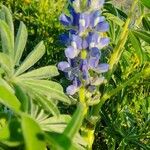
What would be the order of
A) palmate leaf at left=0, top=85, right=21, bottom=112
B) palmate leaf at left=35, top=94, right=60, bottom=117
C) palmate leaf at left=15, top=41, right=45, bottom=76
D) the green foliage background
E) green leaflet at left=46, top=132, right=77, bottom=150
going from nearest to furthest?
1. green leaflet at left=46, top=132, right=77, bottom=150
2. palmate leaf at left=0, top=85, right=21, bottom=112
3. palmate leaf at left=35, top=94, right=60, bottom=117
4. palmate leaf at left=15, top=41, right=45, bottom=76
5. the green foliage background

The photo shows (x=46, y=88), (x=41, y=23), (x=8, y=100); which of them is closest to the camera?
(x=8, y=100)

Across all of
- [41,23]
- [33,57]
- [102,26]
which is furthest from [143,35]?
[41,23]

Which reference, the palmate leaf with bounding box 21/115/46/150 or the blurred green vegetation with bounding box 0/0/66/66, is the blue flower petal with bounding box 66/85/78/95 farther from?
the blurred green vegetation with bounding box 0/0/66/66

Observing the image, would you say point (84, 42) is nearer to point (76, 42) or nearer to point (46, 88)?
point (76, 42)

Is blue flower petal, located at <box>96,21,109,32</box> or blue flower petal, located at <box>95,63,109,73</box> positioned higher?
blue flower petal, located at <box>96,21,109,32</box>

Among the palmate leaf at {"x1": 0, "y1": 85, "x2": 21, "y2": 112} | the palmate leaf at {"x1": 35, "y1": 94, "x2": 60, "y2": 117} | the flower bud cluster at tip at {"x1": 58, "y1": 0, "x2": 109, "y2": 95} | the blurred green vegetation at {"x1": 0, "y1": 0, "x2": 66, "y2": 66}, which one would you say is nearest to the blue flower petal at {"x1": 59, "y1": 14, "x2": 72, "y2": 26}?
the flower bud cluster at tip at {"x1": 58, "y1": 0, "x2": 109, "y2": 95}

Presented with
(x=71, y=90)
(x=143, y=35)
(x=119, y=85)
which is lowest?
(x=119, y=85)

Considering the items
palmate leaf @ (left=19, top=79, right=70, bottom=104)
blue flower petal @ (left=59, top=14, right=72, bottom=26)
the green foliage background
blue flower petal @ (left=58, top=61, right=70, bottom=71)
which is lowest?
the green foliage background

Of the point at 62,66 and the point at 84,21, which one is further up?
the point at 84,21
